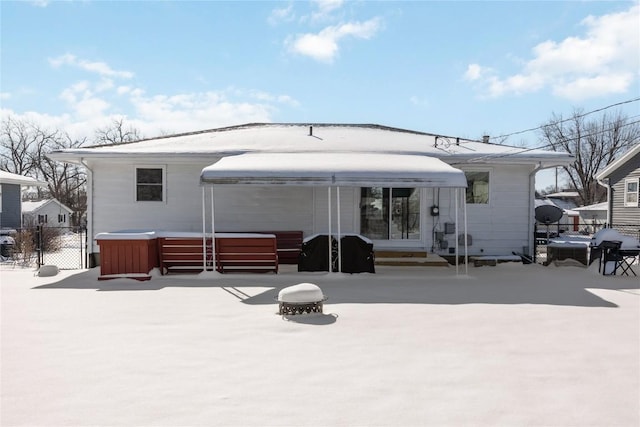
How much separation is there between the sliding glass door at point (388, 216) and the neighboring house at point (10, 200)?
1733 cm

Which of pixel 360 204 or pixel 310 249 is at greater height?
pixel 360 204

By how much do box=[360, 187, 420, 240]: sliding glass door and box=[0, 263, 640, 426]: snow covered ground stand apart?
393 cm

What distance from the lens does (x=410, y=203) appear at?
12047mm

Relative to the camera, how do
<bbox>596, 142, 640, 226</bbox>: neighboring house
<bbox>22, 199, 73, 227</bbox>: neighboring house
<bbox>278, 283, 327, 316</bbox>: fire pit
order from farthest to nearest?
<bbox>22, 199, 73, 227</bbox>: neighboring house < <bbox>596, 142, 640, 226</bbox>: neighboring house < <bbox>278, 283, 327, 316</bbox>: fire pit

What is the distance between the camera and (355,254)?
987cm

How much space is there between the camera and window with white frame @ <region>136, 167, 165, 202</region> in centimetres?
1175

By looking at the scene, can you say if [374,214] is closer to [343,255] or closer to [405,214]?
[405,214]

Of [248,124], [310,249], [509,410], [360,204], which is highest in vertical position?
[248,124]

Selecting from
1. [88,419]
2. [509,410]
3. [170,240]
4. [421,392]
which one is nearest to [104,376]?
[88,419]

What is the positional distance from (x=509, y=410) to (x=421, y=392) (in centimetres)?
68

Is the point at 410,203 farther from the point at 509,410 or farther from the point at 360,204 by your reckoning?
the point at 509,410

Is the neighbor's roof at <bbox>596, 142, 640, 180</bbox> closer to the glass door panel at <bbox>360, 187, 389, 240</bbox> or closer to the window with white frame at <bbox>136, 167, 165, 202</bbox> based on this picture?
the glass door panel at <bbox>360, 187, 389, 240</bbox>

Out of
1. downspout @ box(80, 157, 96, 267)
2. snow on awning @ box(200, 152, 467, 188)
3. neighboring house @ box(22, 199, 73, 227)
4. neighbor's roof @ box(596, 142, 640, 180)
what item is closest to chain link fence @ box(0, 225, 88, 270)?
downspout @ box(80, 157, 96, 267)

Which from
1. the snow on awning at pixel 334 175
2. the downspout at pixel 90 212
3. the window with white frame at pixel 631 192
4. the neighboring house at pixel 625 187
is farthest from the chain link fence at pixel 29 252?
the window with white frame at pixel 631 192
